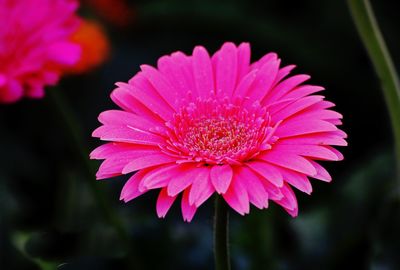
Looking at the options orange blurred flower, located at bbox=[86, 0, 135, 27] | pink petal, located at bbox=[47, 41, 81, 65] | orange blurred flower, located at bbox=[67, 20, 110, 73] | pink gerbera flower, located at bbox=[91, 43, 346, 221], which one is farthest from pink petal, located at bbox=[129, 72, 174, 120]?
orange blurred flower, located at bbox=[86, 0, 135, 27]

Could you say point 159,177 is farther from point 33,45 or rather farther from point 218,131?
point 33,45

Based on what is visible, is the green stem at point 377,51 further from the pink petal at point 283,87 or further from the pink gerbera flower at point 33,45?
the pink gerbera flower at point 33,45

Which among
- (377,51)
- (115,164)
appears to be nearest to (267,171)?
(115,164)

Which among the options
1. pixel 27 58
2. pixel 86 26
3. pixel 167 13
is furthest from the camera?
pixel 167 13

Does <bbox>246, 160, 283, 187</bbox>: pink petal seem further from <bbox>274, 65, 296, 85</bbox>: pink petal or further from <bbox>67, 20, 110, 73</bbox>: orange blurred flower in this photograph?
<bbox>67, 20, 110, 73</bbox>: orange blurred flower

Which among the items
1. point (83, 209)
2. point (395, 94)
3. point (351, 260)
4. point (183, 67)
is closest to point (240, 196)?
point (183, 67)

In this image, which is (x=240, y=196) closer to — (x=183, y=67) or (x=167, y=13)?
(x=183, y=67)
